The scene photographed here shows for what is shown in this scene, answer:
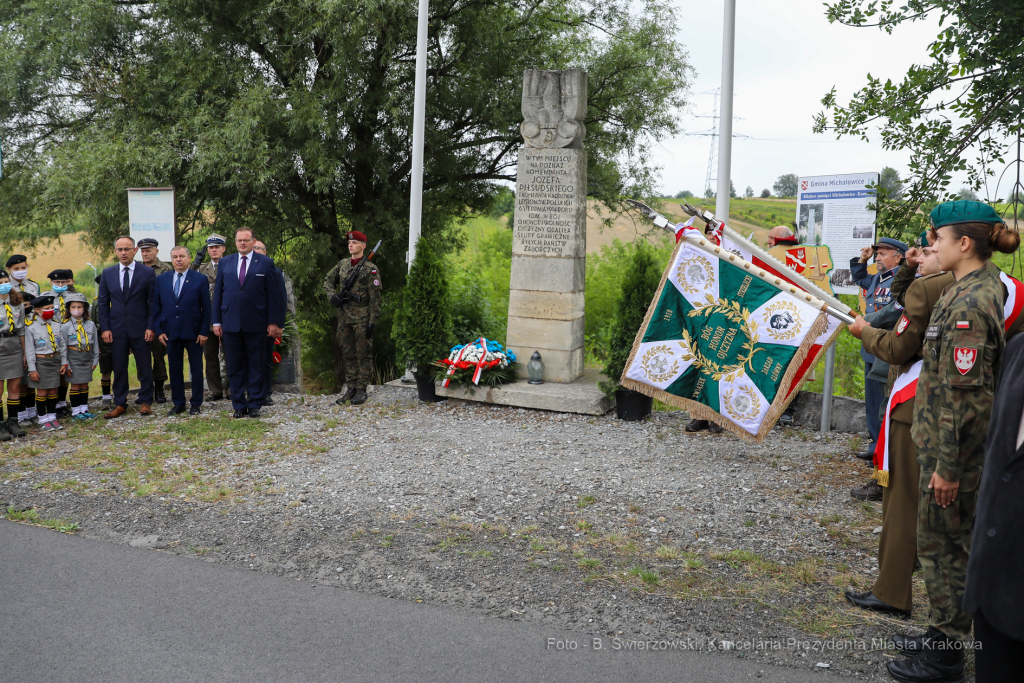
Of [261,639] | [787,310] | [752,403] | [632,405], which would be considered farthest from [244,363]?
[787,310]

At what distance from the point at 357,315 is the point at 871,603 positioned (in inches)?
254

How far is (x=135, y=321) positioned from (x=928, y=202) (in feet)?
25.4

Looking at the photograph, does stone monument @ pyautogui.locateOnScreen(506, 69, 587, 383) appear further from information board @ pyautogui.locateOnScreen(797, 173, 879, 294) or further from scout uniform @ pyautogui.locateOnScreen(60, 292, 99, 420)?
scout uniform @ pyautogui.locateOnScreen(60, 292, 99, 420)

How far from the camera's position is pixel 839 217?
23.9 ft

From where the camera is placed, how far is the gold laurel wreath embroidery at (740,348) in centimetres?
573

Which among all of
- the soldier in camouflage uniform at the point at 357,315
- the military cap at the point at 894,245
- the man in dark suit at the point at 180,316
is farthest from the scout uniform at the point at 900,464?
the man in dark suit at the point at 180,316

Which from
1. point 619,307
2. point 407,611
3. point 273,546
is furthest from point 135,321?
point 407,611

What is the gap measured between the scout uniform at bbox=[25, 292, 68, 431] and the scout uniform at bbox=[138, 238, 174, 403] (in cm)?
122

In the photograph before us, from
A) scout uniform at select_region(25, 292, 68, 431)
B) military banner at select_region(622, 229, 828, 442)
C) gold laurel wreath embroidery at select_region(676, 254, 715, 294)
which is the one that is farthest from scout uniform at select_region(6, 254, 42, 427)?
gold laurel wreath embroidery at select_region(676, 254, 715, 294)

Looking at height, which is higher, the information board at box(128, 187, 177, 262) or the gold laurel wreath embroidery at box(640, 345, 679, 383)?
the information board at box(128, 187, 177, 262)

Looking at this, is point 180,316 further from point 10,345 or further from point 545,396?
point 545,396

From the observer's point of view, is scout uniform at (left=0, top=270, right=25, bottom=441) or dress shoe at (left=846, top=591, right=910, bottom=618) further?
scout uniform at (left=0, top=270, right=25, bottom=441)

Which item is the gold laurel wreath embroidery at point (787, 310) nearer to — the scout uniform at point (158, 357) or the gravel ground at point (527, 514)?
the gravel ground at point (527, 514)

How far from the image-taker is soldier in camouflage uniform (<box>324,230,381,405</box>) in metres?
8.90
